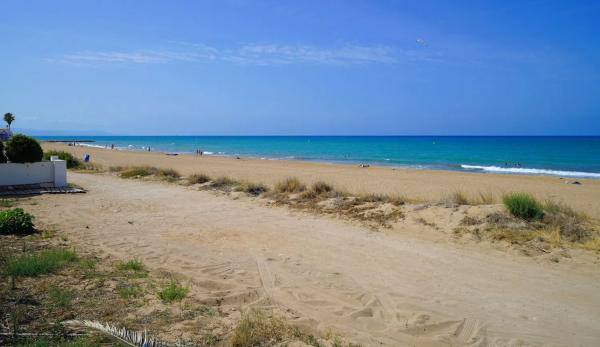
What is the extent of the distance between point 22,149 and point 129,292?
11095 mm

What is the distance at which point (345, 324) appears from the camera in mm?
4527

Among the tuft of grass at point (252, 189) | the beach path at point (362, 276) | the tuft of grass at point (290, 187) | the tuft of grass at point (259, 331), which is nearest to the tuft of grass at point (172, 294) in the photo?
Result: the beach path at point (362, 276)

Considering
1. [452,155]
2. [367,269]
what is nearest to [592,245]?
[367,269]

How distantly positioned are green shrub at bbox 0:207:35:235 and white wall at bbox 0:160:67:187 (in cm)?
640

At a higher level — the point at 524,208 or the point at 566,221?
the point at 524,208

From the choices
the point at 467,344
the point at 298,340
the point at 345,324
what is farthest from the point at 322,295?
the point at 467,344

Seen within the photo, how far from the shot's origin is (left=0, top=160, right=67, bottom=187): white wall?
43.7 feet

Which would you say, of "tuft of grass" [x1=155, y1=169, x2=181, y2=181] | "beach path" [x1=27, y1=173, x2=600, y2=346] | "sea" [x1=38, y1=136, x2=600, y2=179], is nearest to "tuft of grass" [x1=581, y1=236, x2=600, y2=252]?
"beach path" [x1=27, y1=173, x2=600, y2=346]

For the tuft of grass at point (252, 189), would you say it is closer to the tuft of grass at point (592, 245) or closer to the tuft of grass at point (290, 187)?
the tuft of grass at point (290, 187)

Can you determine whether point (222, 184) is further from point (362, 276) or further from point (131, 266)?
point (362, 276)

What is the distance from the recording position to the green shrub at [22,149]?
13.4 metres

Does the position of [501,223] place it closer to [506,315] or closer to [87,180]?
[506,315]

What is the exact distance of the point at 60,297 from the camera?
4.63m

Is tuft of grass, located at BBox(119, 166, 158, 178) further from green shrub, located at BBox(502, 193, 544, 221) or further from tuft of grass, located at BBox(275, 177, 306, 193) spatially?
green shrub, located at BBox(502, 193, 544, 221)
